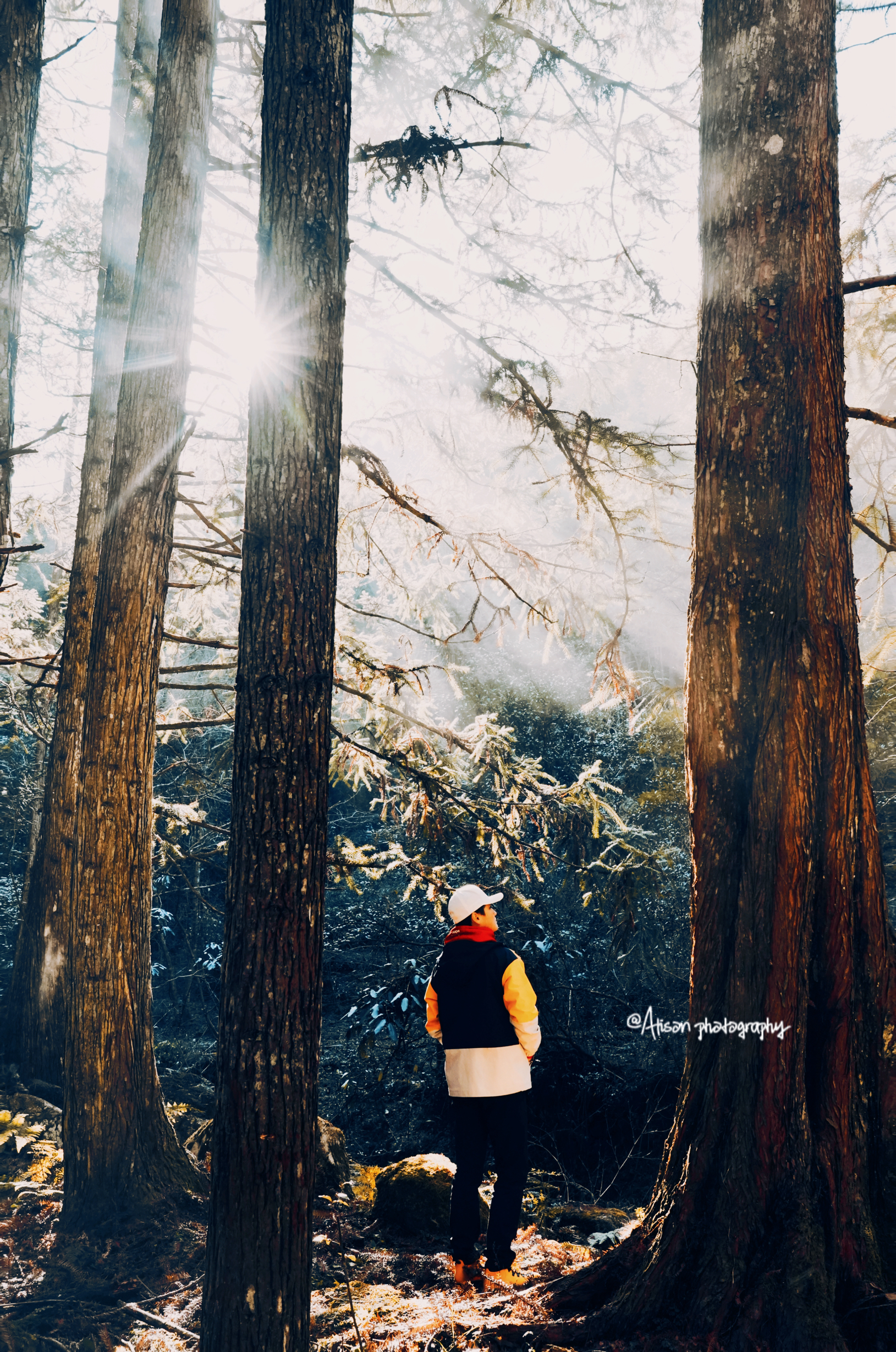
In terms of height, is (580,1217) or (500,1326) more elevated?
(500,1326)

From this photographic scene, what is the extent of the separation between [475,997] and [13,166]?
5.27 metres

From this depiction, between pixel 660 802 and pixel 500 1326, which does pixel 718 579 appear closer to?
pixel 500 1326

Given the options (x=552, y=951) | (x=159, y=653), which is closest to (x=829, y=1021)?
(x=159, y=653)

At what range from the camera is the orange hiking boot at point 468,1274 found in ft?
11.7

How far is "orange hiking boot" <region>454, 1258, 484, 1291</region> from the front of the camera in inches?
140

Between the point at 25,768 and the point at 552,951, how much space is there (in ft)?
26.7

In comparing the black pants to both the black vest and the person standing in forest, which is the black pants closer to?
the person standing in forest

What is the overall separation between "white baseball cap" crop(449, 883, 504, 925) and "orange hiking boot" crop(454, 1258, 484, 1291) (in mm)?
1450

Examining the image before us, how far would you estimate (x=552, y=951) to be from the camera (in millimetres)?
9344

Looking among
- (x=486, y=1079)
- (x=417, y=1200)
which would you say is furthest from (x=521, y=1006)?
(x=417, y=1200)

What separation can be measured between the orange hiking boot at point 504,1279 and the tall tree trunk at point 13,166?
4396mm

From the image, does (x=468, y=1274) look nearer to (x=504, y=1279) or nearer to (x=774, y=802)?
(x=504, y=1279)

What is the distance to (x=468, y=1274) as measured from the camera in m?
3.58

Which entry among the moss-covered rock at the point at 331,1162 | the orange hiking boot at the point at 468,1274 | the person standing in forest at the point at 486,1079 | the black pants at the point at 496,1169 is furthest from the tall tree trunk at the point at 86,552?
the orange hiking boot at the point at 468,1274
